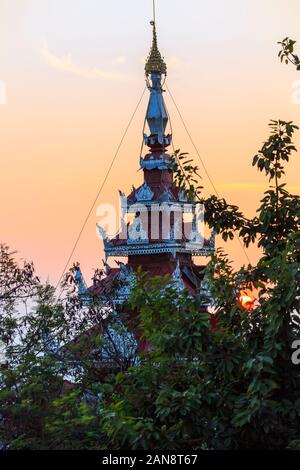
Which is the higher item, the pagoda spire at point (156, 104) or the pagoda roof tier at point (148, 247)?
the pagoda spire at point (156, 104)

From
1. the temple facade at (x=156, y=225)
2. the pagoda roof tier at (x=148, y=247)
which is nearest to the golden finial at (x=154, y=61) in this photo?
the temple facade at (x=156, y=225)

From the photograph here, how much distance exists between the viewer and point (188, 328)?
1538 centimetres

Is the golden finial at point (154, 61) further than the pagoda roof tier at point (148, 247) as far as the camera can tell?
Yes

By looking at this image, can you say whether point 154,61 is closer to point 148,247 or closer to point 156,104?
point 156,104

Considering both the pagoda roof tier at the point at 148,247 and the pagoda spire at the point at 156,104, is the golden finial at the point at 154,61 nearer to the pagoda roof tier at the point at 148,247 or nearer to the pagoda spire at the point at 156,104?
the pagoda spire at the point at 156,104

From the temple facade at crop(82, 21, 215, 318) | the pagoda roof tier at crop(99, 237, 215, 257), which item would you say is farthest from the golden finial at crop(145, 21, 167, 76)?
the pagoda roof tier at crop(99, 237, 215, 257)

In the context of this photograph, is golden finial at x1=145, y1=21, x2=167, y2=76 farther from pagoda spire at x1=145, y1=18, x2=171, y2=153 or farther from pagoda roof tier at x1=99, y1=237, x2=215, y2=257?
pagoda roof tier at x1=99, y1=237, x2=215, y2=257

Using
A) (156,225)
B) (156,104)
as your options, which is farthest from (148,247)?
(156,104)

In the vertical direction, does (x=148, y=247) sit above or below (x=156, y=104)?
below

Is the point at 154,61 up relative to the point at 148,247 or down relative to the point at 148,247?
up

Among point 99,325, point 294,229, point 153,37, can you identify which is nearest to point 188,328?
point 294,229

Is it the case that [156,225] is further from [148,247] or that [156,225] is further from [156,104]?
[156,104]

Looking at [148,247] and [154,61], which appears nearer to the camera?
[148,247]
